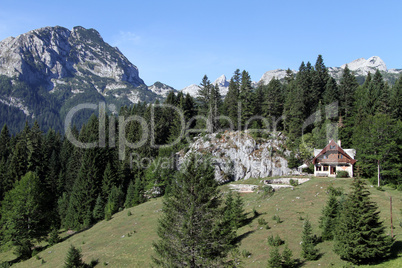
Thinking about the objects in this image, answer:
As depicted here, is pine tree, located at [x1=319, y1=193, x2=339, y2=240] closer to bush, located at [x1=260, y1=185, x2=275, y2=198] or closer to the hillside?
the hillside

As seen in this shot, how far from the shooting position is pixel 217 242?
22031mm

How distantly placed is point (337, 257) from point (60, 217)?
6965 cm

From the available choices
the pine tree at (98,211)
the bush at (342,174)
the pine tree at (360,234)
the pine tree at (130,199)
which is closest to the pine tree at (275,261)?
the pine tree at (360,234)

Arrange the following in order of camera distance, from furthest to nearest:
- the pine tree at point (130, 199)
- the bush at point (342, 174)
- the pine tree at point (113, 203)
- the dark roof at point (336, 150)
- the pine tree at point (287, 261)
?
the pine tree at point (130, 199) < the pine tree at point (113, 203) < the dark roof at point (336, 150) < the bush at point (342, 174) < the pine tree at point (287, 261)

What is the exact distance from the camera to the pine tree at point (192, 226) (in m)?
22.0

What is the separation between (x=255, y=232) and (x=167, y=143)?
54.7m

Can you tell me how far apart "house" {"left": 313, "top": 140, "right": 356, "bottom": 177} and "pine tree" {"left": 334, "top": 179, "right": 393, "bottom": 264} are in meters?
34.6

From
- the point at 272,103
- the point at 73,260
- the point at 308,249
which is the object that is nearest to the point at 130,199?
the point at 73,260

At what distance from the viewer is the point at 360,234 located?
25109 mm

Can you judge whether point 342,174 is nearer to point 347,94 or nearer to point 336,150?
point 336,150

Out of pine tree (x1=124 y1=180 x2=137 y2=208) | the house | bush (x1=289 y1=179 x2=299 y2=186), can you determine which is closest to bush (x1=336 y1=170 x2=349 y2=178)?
the house

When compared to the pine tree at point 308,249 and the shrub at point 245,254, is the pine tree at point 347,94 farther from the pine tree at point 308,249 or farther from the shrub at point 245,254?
the shrub at point 245,254

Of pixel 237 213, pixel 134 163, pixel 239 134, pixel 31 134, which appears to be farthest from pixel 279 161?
pixel 31 134

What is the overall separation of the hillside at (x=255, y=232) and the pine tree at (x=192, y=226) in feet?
29.6
